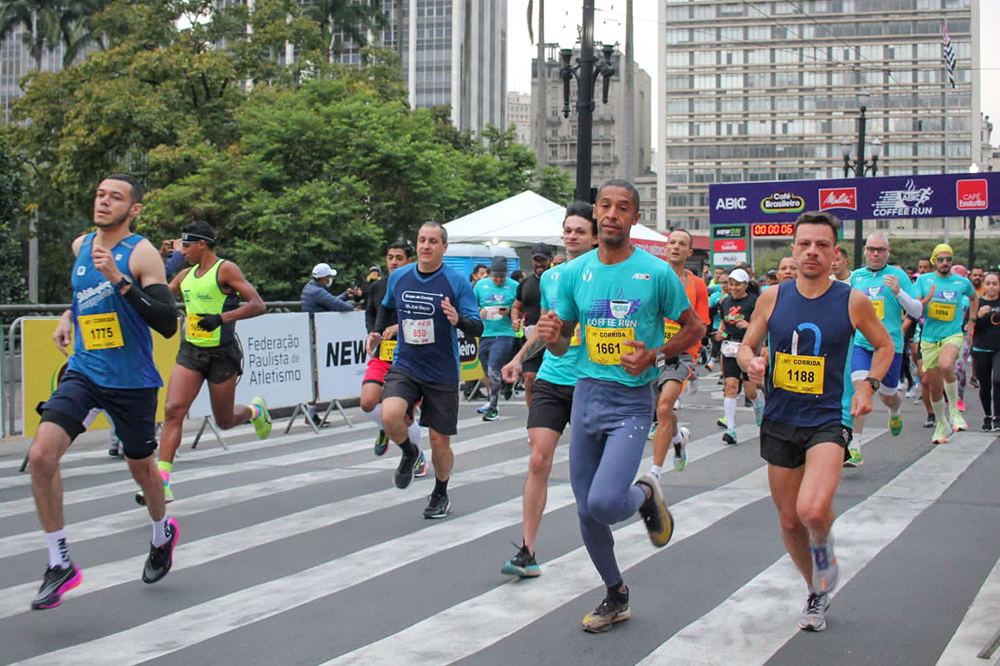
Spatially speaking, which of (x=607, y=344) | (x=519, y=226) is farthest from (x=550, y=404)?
(x=519, y=226)

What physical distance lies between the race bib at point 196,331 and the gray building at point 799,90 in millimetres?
120926

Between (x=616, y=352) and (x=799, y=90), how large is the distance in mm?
128960

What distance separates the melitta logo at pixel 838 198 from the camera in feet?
89.2

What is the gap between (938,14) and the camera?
123 m

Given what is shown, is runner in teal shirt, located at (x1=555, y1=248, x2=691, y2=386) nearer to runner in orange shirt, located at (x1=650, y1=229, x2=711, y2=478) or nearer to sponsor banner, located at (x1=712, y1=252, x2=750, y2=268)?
runner in orange shirt, located at (x1=650, y1=229, x2=711, y2=478)

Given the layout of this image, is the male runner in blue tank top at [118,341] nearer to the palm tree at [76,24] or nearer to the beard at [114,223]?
the beard at [114,223]

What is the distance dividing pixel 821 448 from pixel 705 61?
12835 centimetres

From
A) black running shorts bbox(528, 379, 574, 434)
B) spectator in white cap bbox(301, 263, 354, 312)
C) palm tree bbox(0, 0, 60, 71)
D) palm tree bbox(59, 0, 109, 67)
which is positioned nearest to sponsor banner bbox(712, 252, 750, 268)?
spectator in white cap bbox(301, 263, 354, 312)

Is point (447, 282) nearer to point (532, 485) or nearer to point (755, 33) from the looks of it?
point (532, 485)

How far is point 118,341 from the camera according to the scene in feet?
18.2

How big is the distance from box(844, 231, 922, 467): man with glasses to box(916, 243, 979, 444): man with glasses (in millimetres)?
1656

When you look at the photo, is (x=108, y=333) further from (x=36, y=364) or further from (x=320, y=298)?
(x=320, y=298)

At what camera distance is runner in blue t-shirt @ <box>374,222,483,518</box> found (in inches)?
301

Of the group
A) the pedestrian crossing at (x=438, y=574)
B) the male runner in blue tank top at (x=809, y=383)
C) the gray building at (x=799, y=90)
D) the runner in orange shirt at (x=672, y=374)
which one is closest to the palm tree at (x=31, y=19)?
the pedestrian crossing at (x=438, y=574)
